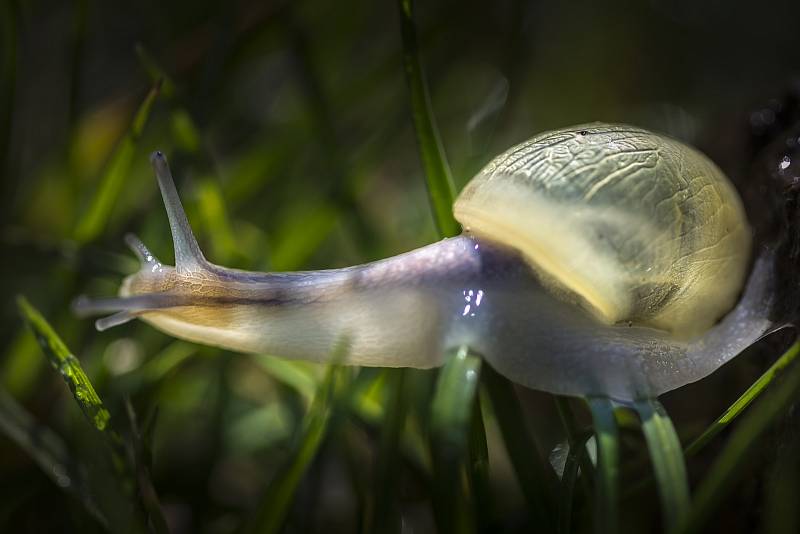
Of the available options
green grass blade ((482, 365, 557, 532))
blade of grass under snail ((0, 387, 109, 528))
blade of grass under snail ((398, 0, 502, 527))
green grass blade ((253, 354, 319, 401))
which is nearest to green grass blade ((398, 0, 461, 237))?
blade of grass under snail ((398, 0, 502, 527))

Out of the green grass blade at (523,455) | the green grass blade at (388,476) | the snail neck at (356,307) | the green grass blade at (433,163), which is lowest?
the green grass blade at (523,455)

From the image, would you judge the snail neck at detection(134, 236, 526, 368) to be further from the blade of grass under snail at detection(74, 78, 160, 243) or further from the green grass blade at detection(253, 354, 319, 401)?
the blade of grass under snail at detection(74, 78, 160, 243)

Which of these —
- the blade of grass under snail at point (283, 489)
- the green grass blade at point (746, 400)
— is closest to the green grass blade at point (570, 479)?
the green grass blade at point (746, 400)

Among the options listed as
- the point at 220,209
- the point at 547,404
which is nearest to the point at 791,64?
the point at 547,404

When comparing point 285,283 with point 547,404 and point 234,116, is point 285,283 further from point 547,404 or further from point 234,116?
point 234,116

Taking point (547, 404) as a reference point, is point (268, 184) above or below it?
above

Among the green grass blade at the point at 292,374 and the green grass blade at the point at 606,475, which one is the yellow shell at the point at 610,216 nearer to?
the green grass blade at the point at 606,475

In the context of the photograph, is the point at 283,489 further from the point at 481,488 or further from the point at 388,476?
the point at 481,488

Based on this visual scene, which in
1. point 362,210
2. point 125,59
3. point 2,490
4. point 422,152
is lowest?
point 2,490
